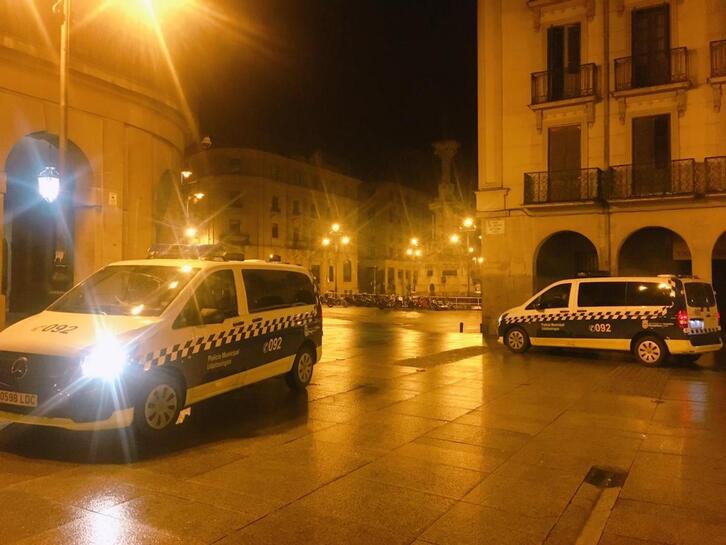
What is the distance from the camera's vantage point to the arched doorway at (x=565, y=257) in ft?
72.4

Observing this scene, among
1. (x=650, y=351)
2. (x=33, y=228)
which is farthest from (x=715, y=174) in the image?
(x=33, y=228)

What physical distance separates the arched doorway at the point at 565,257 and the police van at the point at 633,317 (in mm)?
6868

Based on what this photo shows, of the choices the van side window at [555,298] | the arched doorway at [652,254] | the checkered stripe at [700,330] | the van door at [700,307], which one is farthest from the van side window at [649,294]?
the arched doorway at [652,254]

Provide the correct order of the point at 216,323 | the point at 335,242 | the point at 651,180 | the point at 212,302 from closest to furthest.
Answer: the point at 216,323 < the point at 212,302 < the point at 651,180 < the point at 335,242

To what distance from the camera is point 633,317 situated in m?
13.7

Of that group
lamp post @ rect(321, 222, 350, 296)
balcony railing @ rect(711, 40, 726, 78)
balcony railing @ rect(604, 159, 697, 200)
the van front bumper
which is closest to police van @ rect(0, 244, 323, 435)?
the van front bumper

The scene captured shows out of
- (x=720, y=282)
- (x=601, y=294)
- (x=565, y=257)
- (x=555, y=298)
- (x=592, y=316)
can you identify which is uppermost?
(x=565, y=257)

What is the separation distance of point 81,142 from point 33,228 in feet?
15.8

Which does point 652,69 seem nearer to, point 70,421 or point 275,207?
point 70,421

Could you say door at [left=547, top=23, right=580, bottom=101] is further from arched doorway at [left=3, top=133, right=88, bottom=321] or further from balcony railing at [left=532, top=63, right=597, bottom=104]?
arched doorway at [left=3, top=133, right=88, bottom=321]

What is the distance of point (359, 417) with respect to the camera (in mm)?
8281

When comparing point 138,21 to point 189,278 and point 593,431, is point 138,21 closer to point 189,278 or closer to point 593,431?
point 189,278

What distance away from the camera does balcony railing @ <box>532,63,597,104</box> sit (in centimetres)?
2019

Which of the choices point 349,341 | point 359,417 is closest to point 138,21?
point 349,341
